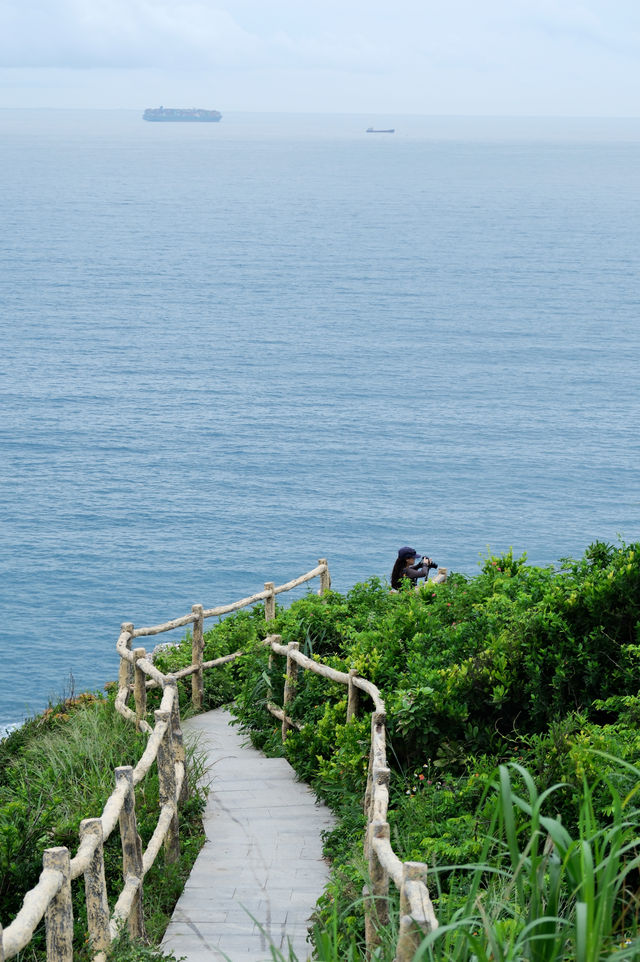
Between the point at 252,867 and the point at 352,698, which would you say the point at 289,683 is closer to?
the point at 352,698

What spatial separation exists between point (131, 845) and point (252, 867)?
5.14 ft

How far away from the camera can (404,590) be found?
11516mm

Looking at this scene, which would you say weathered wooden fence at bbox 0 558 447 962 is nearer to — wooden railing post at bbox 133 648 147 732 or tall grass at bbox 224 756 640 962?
wooden railing post at bbox 133 648 147 732

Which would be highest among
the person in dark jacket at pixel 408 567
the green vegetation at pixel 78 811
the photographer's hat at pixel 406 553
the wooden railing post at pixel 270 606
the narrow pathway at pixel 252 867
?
the photographer's hat at pixel 406 553

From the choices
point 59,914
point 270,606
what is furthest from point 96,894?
point 270,606

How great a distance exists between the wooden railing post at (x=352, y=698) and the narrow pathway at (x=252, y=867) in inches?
30.5

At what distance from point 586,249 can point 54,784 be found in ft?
461

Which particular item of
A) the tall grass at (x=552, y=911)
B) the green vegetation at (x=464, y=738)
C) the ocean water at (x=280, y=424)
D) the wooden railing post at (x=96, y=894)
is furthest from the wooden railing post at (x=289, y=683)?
the ocean water at (x=280, y=424)

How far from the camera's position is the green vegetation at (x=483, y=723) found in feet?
18.8

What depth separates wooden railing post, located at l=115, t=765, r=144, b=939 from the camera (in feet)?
19.8

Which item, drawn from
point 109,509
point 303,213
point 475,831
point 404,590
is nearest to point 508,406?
point 109,509

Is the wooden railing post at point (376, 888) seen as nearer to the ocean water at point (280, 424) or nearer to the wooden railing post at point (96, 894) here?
the wooden railing post at point (96, 894)

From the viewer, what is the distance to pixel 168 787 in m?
7.47

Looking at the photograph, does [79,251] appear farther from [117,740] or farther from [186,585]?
[117,740]
